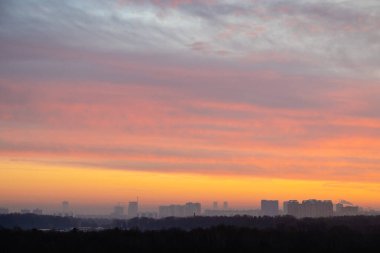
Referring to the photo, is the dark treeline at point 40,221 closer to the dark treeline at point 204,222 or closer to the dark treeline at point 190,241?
the dark treeline at point 204,222

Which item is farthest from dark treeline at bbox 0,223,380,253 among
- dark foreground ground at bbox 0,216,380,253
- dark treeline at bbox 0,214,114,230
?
dark treeline at bbox 0,214,114,230

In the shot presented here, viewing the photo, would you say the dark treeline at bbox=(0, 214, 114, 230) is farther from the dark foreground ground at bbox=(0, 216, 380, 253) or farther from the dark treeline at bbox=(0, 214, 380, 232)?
the dark foreground ground at bbox=(0, 216, 380, 253)

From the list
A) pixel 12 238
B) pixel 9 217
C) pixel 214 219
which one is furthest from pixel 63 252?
pixel 9 217

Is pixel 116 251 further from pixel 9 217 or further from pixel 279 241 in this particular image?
pixel 9 217

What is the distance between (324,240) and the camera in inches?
3145

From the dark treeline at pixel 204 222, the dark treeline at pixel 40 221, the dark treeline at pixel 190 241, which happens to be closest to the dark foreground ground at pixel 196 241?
the dark treeline at pixel 190 241

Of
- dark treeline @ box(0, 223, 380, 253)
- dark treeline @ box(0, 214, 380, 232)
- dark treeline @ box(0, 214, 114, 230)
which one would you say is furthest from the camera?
dark treeline @ box(0, 214, 114, 230)

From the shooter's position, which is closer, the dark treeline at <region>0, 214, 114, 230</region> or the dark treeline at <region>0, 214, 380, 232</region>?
the dark treeline at <region>0, 214, 380, 232</region>

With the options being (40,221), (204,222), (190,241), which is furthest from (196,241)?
(40,221)

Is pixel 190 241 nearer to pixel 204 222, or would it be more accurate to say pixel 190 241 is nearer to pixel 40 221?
pixel 204 222

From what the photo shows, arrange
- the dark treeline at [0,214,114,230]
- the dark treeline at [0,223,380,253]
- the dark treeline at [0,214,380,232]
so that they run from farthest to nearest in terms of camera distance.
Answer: the dark treeline at [0,214,114,230] < the dark treeline at [0,214,380,232] < the dark treeline at [0,223,380,253]

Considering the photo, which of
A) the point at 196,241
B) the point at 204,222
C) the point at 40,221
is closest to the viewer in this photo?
the point at 196,241

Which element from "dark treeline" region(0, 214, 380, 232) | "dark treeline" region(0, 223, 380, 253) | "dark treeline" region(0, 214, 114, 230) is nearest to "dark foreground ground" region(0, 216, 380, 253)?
"dark treeline" region(0, 223, 380, 253)

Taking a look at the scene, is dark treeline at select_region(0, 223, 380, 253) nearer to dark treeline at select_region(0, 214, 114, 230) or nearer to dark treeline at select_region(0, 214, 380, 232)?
dark treeline at select_region(0, 214, 380, 232)
